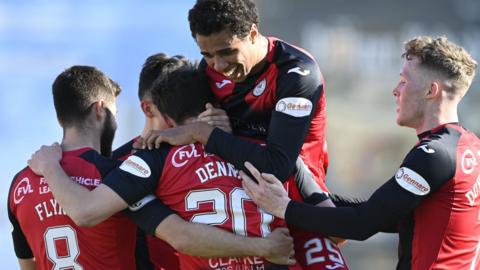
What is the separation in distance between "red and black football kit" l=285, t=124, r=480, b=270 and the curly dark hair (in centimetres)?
90

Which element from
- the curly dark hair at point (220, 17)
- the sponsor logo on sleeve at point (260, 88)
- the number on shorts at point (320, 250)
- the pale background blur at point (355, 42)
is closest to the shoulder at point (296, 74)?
the sponsor logo on sleeve at point (260, 88)

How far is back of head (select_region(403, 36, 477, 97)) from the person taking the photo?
4.57 metres

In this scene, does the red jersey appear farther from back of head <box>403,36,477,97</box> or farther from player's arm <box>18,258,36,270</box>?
back of head <box>403,36,477,97</box>

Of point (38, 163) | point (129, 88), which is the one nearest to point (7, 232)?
point (129, 88)

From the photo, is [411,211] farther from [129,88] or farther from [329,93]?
[329,93]

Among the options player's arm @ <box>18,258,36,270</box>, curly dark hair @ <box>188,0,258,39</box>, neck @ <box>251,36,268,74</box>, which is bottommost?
player's arm @ <box>18,258,36,270</box>

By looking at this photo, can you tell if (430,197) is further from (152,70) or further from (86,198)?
(152,70)

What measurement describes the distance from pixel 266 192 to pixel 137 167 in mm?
616

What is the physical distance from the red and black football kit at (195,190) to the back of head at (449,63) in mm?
1085

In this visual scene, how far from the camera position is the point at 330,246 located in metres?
4.65

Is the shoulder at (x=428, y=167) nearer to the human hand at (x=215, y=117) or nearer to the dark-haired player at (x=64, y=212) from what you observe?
the human hand at (x=215, y=117)

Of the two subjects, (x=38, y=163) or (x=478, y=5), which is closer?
(x=38, y=163)

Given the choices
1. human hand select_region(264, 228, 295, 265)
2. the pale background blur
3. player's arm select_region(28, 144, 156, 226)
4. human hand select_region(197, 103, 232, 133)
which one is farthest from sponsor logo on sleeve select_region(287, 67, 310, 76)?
the pale background blur

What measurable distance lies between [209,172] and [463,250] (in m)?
1.26
